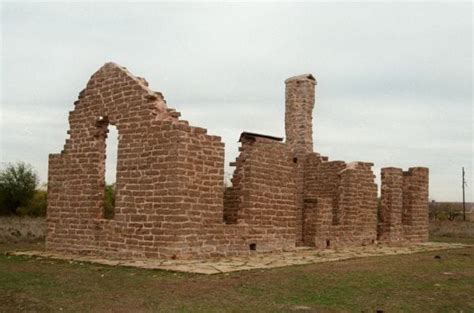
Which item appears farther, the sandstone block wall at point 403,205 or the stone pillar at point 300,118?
the sandstone block wall at point 403,205

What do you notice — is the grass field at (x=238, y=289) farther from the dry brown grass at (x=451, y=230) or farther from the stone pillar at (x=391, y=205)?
the dry brown grass at (x=451, y=230)

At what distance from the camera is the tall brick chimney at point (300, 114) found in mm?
20469

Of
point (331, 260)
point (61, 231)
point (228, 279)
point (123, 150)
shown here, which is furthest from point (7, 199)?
point (228, 279)

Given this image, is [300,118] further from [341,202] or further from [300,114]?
[341,202]

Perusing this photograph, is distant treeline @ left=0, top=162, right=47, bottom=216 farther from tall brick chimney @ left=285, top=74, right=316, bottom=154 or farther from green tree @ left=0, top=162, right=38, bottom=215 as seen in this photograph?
tall brick chimney @ left=285, top=74, right=316, bottom=154

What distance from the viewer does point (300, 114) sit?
20500 mm

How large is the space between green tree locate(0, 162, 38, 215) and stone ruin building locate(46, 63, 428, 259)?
57.0ft

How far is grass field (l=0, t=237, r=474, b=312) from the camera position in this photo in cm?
755

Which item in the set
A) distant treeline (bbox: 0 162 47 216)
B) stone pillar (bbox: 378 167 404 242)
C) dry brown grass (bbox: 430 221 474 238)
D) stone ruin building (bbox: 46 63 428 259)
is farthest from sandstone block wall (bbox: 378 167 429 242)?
distant treeline (bbox: 0 162 47 216)

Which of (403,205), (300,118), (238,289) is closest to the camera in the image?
(238,289)

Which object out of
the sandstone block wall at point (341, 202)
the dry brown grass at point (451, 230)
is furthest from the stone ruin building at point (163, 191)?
the dry brown grass at point (451, 230)

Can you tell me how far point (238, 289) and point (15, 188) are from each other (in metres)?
25.1

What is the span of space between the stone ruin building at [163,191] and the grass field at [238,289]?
157cm

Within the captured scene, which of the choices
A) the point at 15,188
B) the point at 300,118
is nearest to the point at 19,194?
the point at 15,188
